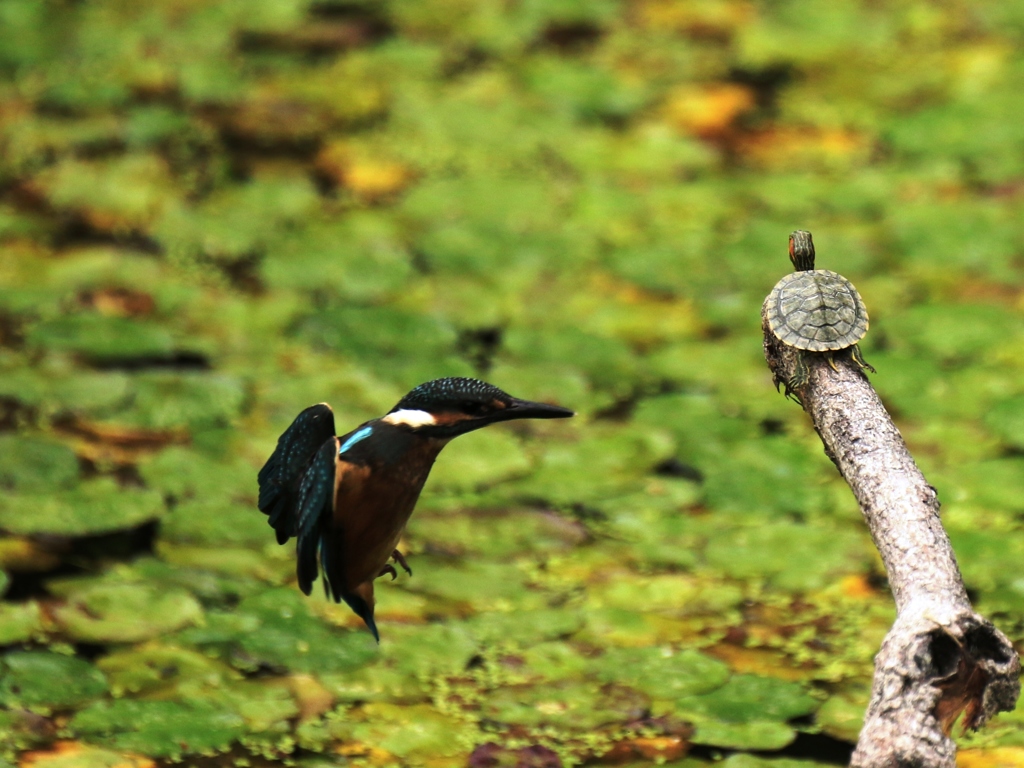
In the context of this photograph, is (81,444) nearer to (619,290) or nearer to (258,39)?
(619,290)

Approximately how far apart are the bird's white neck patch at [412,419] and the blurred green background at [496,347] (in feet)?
2.41

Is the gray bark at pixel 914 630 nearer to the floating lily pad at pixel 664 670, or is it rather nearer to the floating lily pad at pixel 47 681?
the floating lily pad at pixel 664 670

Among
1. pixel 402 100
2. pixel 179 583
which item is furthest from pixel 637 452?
pixel 402 100

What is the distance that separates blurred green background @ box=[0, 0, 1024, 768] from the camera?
268 centimetres

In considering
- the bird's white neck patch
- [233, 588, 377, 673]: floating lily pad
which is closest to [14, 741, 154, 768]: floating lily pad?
[233, 588, 377, 673]: floating lily pad

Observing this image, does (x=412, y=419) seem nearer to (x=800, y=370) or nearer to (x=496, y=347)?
(x=800, y=370)

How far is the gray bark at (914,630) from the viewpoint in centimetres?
179

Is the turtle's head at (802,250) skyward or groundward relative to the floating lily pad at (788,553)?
skyward

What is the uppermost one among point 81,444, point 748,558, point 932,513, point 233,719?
point 81,444

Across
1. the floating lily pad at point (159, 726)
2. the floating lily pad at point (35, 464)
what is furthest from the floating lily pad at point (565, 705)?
the floating lily pad at point (35, 464)

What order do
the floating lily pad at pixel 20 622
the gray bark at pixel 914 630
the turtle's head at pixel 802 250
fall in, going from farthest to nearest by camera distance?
the floating lily pad at pixel 20 622 → the turtle's head at pixel 802 250 → the gray bark at pixel 914 630

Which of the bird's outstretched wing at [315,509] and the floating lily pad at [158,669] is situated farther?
the floating lily pad at [158,669]

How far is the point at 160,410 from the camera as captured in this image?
350 cm

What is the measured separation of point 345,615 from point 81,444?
0.82 m
